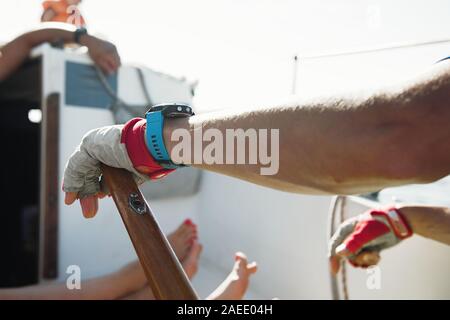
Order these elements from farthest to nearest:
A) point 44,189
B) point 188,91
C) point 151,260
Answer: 1. point 188,91
2. point 44,189
3. point 151,260

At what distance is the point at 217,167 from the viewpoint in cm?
74

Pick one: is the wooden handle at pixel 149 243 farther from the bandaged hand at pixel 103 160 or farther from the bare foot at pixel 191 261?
the bare foot at pixel 191 261

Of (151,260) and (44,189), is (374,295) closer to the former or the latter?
(151,260)

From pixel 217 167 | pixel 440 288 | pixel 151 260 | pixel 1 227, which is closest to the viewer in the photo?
pixel 151 260

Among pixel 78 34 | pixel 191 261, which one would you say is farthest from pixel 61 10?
pixel 191 261

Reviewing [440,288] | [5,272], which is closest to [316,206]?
[440,288]

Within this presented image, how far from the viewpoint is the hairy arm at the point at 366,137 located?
19.1 inches

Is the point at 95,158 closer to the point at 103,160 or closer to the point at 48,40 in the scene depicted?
the point at 103,160

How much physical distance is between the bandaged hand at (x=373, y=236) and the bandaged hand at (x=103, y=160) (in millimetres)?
873

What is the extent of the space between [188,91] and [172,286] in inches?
86.2

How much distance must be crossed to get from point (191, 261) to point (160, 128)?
1433 mm

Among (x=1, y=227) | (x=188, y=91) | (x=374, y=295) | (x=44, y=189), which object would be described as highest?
(x=188, y=91)

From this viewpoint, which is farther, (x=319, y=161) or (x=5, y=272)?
(x=5, y=272)

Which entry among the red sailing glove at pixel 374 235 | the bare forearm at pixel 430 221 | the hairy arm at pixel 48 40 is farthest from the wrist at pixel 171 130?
the hairy arm at pixel 48 40
